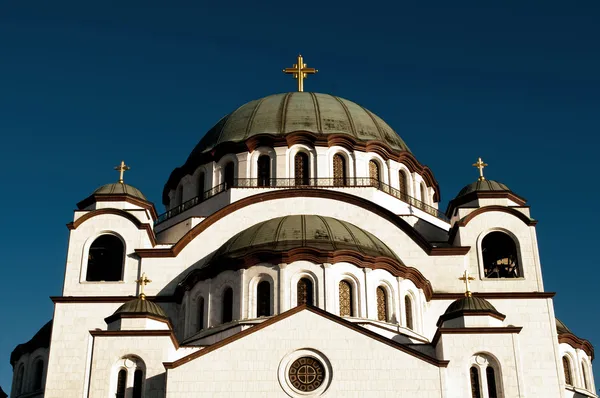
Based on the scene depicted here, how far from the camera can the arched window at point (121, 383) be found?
2791 cm

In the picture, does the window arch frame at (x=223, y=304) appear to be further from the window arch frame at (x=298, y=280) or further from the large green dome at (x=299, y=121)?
the large green dome at (x=299, y=121)

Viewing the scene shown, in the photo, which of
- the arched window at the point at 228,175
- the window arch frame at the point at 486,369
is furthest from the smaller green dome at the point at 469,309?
the arched window at the point at 228,175

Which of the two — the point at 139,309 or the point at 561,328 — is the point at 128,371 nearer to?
the point at 139,309

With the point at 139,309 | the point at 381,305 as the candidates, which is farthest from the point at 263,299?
the point at 139,309

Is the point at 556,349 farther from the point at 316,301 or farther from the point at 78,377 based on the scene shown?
the point at 78,377

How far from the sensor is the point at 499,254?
3612 centimetres

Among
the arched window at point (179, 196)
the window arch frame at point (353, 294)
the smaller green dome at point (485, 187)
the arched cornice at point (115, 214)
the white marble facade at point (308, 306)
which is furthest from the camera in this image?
the arched window at point (179, 196)

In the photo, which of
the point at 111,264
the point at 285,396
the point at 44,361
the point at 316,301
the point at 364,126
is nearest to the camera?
the point at 285,396

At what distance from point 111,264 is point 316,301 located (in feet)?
27.9

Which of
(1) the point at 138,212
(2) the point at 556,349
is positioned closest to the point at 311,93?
(1) the point at 138,212

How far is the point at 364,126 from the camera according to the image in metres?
41.5

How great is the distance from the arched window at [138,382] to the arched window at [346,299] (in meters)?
6.43

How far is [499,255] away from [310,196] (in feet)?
23.1

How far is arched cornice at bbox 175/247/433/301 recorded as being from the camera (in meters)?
31.3
